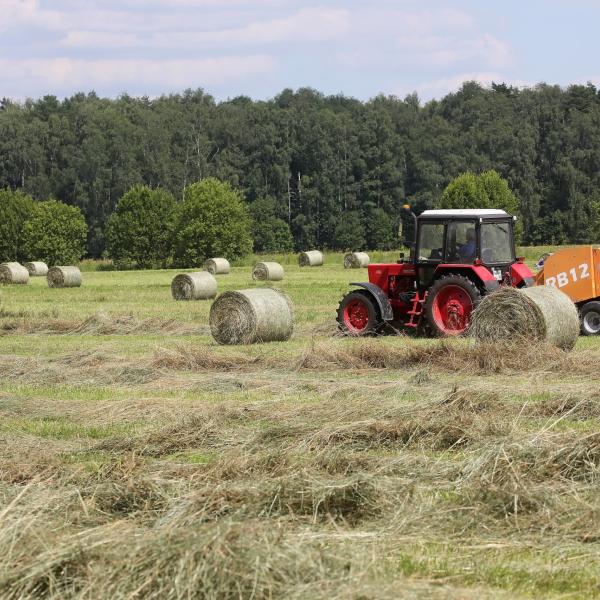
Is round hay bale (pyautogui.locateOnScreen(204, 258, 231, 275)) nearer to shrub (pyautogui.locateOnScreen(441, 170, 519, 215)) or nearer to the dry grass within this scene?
shrub (pyautogui.locateOnScreen(441, 170, 519, 215))

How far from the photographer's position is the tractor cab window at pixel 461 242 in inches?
761

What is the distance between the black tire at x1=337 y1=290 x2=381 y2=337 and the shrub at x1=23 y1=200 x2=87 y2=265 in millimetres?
51844

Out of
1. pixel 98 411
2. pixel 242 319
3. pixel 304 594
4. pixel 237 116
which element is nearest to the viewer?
pixel 304 594

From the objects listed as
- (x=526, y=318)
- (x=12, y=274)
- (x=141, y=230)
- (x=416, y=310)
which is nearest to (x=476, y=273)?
(x=416, y=310)

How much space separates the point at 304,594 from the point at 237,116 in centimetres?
10177

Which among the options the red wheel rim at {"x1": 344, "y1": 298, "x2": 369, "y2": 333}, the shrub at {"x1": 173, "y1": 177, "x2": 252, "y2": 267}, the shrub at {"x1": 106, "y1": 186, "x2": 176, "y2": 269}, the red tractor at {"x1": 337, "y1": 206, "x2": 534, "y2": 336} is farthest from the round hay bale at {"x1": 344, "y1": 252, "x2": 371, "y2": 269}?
the red tractor at {"x1": 337, "y1": 206, "x2": 534, "y2": 336}

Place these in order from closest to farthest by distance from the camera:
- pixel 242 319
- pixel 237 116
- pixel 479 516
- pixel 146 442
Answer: pixel 479 516
pixel 146 442
pixel 242 319
pixel 237 116

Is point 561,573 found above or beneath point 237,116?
beneath

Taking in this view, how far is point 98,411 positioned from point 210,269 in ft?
137

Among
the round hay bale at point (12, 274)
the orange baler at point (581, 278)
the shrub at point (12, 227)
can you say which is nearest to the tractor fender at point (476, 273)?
the orange baler at point (581, 278)

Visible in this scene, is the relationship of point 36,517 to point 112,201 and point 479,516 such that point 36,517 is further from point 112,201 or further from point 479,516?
point 112,201

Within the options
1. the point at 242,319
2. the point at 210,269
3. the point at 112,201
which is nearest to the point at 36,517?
the point at 242,319

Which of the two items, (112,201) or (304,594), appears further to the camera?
(112,201)

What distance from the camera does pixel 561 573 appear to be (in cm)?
585
